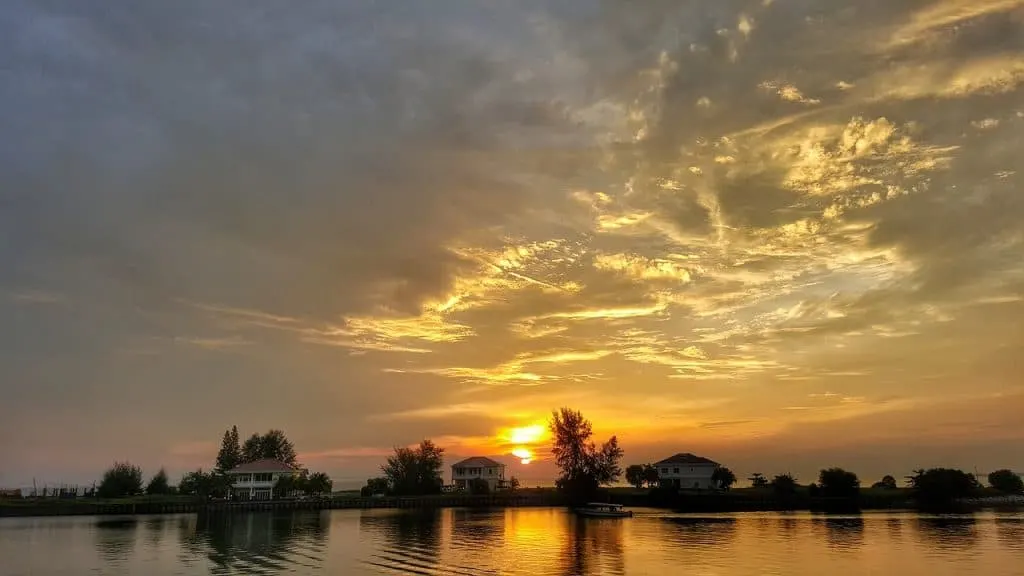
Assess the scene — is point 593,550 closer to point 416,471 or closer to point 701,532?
point 701,532

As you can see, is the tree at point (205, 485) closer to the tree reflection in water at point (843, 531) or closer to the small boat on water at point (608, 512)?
the small boat on water at point (608, 512)

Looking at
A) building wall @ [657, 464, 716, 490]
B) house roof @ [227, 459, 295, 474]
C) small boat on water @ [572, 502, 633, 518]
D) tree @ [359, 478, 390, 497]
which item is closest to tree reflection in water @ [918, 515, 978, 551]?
small boat on water @ [572, 502, 633, 518]

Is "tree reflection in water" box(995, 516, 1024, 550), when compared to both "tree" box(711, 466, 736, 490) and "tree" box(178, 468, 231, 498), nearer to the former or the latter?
"tree" box(711, 466, 736, 490)

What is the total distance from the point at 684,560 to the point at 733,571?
7014 mm

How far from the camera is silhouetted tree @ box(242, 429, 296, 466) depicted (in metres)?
175

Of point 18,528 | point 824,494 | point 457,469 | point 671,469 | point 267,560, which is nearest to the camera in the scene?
point 267,560

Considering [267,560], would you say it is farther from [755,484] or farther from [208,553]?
[755,484]

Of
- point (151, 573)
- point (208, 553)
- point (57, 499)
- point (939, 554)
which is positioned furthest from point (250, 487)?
point (939, 554)

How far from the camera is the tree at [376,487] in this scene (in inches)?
6501

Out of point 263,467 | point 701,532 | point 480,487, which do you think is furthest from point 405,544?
point 480,487

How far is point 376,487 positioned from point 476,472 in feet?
85.9

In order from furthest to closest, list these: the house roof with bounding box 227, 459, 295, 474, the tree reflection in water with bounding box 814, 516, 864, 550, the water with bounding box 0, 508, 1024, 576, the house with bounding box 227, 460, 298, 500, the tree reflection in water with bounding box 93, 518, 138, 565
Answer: the house roof with bounding box 227, 459, 295, 474
the house with bounding box 227, 460, 298, 500
the tree reflection in water with bounding box 814, 516, 864, 550
the tree reflection in water with bounding box 93, 518, 138, 565
the water with bounding box 0, 508, 1024, 576

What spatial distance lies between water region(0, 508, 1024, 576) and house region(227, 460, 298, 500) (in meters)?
50.3

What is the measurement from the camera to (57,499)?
147125 millimetres
